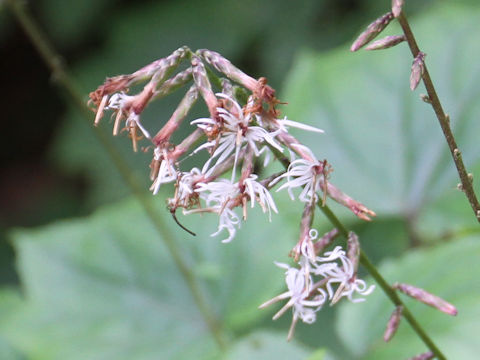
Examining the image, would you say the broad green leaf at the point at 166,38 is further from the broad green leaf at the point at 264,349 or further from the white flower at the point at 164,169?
the white flower at the point at 164,169

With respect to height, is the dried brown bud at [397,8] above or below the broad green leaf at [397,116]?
above

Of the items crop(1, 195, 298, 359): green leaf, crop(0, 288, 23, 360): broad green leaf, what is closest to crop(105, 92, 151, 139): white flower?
crop(1, 195, 298, 359): green leaf

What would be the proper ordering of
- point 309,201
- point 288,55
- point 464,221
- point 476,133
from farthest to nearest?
1. point 288,55
2. point 476,133
3. point 464,221
4. point 309,201

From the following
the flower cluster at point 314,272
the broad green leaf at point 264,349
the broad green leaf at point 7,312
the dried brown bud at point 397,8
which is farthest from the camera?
the broad green leaf at point 7,312

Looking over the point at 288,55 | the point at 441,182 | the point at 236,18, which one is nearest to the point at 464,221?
the point at 441,182

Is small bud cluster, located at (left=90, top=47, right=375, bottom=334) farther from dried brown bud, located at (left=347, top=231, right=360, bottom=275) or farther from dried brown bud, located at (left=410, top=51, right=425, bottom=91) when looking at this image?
dried brown bud, located at (left=410, top=51, right=425, bottom=91)

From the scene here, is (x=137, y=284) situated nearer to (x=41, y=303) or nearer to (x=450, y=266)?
(x=41, y=303)

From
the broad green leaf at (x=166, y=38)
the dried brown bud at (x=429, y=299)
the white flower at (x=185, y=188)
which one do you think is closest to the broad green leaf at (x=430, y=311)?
the dried brown bud at (x=429, y=299)
